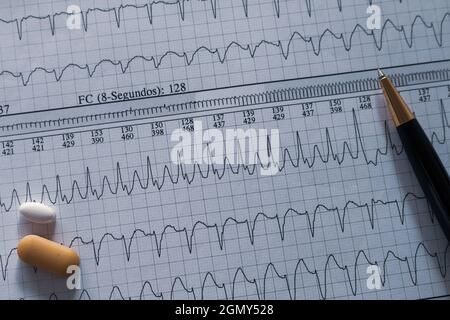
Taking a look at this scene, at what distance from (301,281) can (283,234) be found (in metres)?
0.06

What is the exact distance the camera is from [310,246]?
2.40 feet

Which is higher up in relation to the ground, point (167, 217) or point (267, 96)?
point (267, 96)

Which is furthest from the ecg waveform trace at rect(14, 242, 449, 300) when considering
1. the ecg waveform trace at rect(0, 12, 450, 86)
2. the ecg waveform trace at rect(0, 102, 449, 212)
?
the ecg waveform trace at rect(0, 12, 450, 86)

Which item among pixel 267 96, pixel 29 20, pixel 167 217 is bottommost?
pixel 167 217

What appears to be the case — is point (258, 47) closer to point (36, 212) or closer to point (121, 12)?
point (121, 12)

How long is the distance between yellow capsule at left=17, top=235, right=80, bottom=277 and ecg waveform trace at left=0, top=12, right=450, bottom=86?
0.21 metres

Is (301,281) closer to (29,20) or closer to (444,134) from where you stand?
(444,134)

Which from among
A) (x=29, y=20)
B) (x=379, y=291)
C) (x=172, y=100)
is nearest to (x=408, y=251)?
(x=379, y=291)

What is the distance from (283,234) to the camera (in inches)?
28.9

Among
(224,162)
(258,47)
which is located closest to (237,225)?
(224,162)

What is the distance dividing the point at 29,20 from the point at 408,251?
0.58 meters

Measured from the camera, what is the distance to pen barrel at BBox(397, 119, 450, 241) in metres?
0.71

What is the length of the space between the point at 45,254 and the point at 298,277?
32 cm

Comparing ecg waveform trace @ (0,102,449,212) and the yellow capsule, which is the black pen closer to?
ecg waveform trace @ (0,102,449,212)
